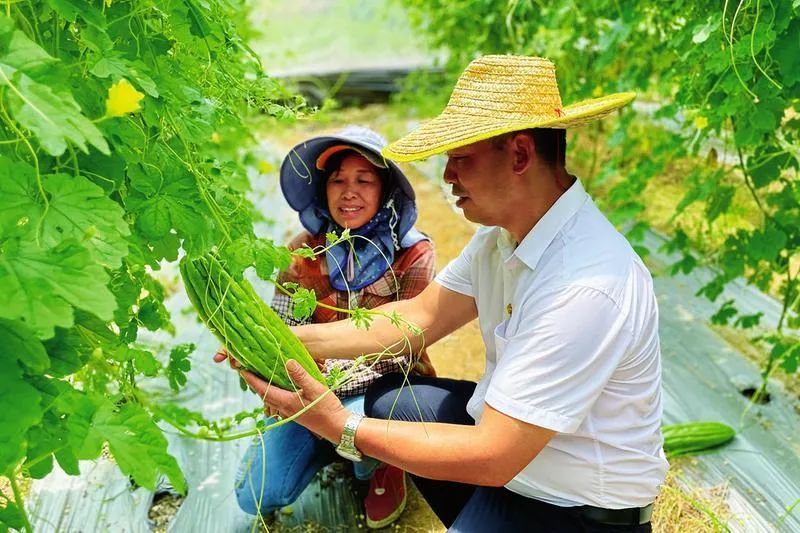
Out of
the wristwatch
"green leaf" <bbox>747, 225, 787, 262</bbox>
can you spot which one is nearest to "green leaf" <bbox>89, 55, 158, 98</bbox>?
the wristwatch

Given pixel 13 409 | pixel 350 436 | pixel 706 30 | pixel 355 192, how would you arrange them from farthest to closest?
1. pixel 355 192
2. pixel 706 30
3. pixel 350 436
4. pixel 13 409

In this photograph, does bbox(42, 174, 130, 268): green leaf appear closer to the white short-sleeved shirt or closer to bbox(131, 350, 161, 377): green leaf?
bbox(131, 350, 161, 377): green leaf

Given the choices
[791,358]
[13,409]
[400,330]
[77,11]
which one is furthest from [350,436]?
[791,358]

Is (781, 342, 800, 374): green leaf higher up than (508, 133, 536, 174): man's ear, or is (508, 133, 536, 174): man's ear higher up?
(508, 133, 536, 174): man's ear

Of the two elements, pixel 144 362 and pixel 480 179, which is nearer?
pixel 144 362

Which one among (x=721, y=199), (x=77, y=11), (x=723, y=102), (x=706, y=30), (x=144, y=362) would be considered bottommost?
(x=144, y=362)

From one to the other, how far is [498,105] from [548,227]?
0.29 meters

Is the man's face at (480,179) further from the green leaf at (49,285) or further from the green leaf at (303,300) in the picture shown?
the green leaf at (49,285)

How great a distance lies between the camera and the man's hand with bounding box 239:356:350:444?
5.67ft

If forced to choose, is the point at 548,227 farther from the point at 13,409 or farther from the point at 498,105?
the point at 13,409

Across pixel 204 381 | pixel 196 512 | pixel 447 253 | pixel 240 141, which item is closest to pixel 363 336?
pixel 196 512

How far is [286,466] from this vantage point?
2254mm

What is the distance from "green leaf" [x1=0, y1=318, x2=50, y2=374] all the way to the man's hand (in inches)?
29.1

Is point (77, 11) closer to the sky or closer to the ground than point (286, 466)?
closer to the sky
